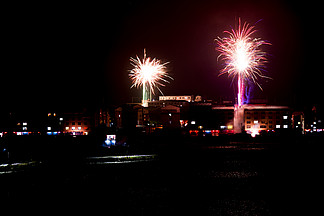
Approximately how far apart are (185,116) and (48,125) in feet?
72.7

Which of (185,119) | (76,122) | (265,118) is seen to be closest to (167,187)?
(185,119)

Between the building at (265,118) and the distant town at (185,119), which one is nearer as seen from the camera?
the distant town at (185,119)

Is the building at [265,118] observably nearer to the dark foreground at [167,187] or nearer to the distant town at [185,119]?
the distant town at [185,119]

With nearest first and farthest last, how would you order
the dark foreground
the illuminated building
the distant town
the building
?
the dark foreground < the distant town < the building < the illuminated building

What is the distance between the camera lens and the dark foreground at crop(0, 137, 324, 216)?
5.40 metres

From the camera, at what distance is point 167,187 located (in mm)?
7109

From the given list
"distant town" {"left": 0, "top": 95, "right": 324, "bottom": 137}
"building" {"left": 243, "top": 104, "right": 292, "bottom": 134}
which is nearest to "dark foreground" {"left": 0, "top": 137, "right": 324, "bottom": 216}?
"distant town" {"left": 0, "top": 95, "right": 324, "bottom": 137}

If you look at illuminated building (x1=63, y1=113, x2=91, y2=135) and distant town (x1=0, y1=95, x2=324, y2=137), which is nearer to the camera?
distant town (x1=0, y1=95, x2=324, y2=137)

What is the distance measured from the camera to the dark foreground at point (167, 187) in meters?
5.40

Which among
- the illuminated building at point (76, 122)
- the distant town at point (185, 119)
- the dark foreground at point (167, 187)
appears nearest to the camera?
the dark foreground at point (167, 187)

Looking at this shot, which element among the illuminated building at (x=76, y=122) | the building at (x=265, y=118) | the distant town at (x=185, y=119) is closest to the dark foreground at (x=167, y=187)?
the distant town at (x=185, y=119)

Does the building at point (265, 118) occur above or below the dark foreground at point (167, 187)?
above

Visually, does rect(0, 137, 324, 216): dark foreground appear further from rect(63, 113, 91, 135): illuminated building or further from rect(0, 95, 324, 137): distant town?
rect(63, 113, 91, 135): illuminated building

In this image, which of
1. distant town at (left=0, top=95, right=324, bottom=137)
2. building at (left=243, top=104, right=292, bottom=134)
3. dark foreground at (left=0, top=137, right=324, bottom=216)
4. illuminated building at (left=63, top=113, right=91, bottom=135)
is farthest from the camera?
illuminated building at (left=63, top=113, right=91, bottom=135)
